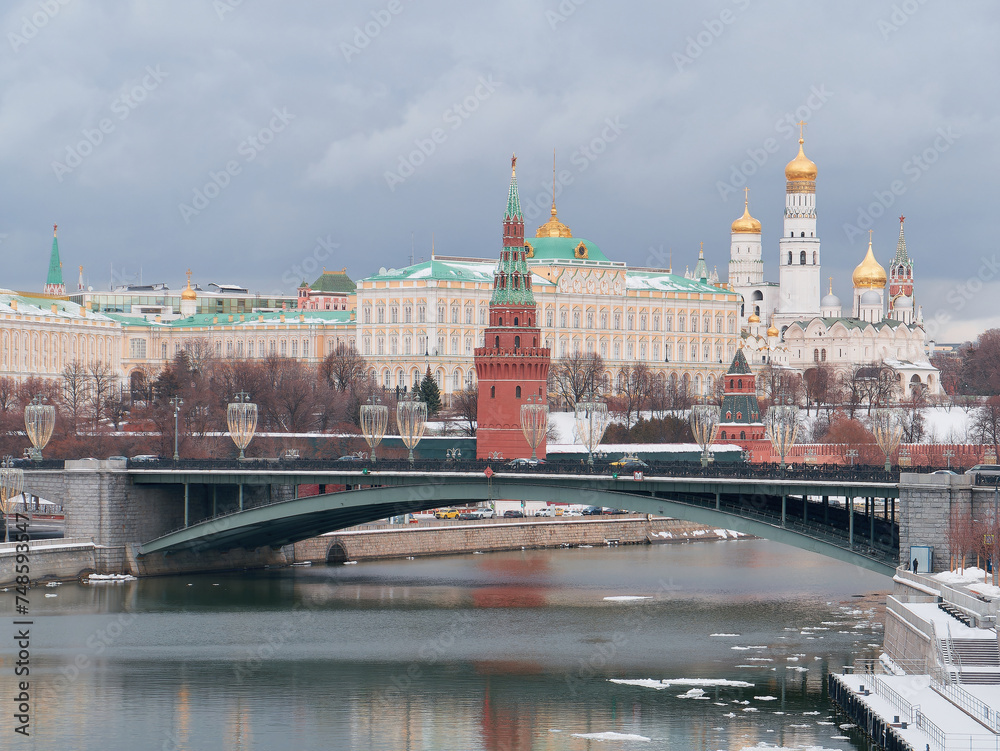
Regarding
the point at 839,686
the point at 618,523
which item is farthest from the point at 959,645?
the point at 618,523

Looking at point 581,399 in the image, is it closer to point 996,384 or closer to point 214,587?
point 996,384

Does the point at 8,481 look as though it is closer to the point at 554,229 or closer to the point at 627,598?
the point at 627,598

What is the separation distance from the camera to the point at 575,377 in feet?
468

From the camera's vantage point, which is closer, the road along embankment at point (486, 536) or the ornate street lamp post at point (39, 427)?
the ornate street lamp post at point (39, 427)

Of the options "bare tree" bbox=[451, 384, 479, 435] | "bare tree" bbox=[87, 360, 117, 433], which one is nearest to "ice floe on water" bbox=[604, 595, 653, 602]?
"bare tree" bbox=[451, 384, 479, 435]

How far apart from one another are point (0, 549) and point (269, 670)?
59.2 feet

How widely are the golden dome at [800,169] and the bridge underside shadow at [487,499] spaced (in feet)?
416

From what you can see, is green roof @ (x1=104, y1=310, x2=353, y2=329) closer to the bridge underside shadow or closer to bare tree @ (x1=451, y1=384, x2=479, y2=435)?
bare tree @ (x1=451, y1=384, x2=479, y2=435)

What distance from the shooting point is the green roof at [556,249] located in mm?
157875

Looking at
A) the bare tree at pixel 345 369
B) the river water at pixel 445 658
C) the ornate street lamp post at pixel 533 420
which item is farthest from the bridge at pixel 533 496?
the bare tree at pixel 345 369

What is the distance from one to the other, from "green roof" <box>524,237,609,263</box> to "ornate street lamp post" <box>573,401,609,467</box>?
3972 centimetres

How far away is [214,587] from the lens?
67188 mm

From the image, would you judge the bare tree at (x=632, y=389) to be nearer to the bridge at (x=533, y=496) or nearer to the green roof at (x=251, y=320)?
the green roof at (x=251, y=320)

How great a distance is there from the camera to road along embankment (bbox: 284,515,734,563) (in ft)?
253
